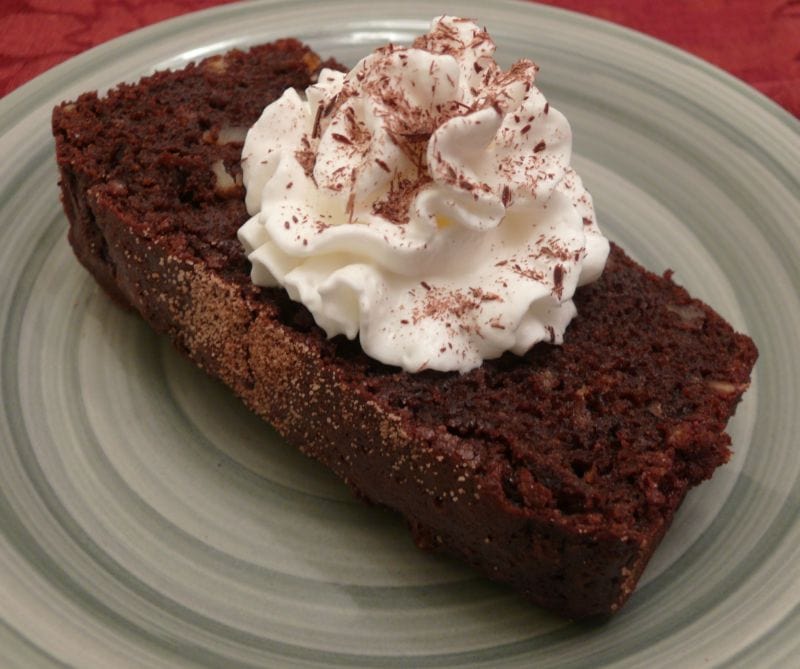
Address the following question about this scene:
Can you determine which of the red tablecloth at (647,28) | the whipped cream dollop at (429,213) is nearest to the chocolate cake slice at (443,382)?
the whipped cream dollop at (429,213)

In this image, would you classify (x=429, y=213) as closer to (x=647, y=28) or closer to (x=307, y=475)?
(x=307, y=475)

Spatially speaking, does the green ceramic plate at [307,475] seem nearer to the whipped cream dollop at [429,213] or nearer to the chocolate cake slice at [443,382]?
the chocolate cake slice at [443,382]

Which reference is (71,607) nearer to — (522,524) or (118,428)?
(118,428)

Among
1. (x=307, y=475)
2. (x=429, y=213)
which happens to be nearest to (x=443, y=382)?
(x=429, y=213)

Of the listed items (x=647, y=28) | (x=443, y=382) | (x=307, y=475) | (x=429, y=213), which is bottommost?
(x=307, y=475)

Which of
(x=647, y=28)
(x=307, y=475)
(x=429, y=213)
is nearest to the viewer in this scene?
(x=429, y=213)

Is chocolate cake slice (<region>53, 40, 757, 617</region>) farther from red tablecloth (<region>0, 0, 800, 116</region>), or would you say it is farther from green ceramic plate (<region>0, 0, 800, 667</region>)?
red tablecloth (<region>0, 0, 800, 116</region>)

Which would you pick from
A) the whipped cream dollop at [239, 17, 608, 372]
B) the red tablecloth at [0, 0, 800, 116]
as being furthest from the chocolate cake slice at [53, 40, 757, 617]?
the red tablecloth at [0, 0, 800, 116]

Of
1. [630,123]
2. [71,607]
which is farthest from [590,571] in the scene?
[630,123]
